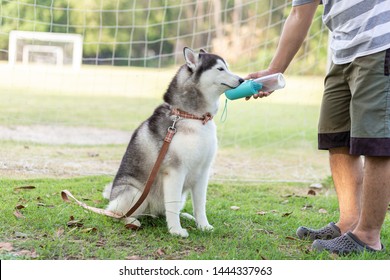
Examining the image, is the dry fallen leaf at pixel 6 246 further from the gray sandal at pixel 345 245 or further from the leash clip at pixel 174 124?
the gray sandal at pixel 345 245

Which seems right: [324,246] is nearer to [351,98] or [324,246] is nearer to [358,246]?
[358,246]

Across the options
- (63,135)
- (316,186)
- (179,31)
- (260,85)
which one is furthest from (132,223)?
(179,31)

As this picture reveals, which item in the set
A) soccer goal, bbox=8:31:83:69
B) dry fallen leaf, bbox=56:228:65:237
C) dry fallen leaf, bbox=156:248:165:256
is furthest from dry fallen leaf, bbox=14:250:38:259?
soccer goal, bbox=8:31:83:69

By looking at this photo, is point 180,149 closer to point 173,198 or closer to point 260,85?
point 173,198

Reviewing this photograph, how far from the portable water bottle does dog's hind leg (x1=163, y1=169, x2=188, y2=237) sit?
22.8 inches

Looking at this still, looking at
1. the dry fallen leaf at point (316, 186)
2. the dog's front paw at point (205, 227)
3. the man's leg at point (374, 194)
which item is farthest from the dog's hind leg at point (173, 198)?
the dry fallen leaf at point (316, 186)

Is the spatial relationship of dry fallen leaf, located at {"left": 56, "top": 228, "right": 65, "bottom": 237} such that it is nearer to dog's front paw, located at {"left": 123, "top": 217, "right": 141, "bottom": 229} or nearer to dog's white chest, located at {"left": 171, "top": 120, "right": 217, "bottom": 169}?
dog's front paw, located at {"left": 123, "top": 217, "right": 141, "bottom": 229}

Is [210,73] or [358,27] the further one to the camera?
[210,73]

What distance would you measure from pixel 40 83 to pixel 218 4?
685 cm

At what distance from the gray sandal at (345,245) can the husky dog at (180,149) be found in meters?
0.75

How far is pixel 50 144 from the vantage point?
6.69m

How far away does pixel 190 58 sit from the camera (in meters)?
3.38

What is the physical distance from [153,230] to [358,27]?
1.62 metres
